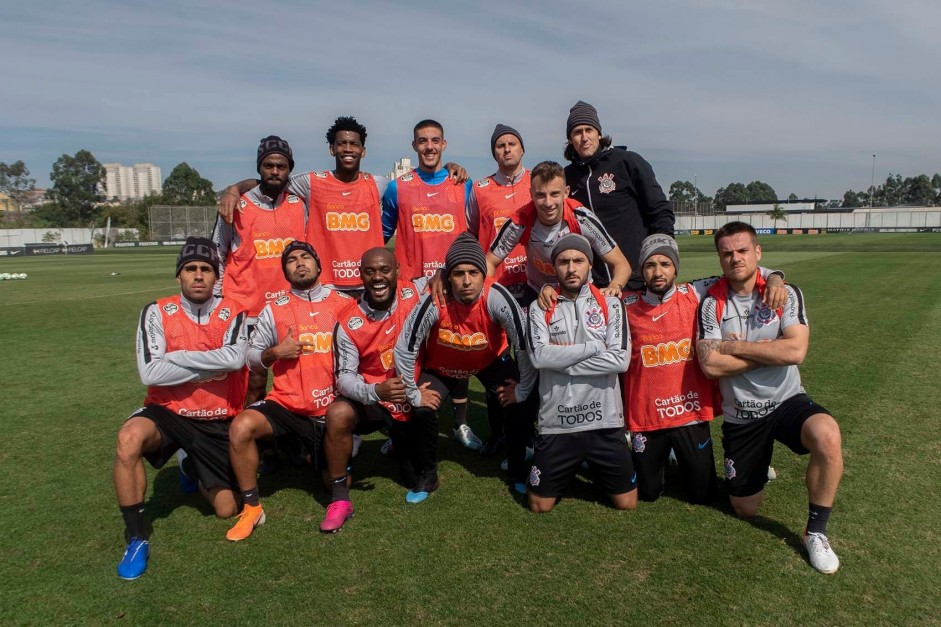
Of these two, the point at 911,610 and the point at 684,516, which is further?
the point at 684,516

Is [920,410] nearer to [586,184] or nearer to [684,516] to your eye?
[684,516]

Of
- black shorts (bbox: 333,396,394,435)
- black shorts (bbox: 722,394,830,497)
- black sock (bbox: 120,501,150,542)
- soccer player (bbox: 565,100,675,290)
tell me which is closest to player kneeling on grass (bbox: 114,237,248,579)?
black sock (bbox: 120,501,150,542)

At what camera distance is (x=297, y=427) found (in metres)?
4.48

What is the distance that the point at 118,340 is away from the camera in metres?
10.7

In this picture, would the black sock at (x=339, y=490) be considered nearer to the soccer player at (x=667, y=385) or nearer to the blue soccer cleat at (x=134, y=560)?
the blue soccer cleat at (x=134, y=560)

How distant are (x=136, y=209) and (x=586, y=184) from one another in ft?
301

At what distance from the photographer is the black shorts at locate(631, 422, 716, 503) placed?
13.7 ft

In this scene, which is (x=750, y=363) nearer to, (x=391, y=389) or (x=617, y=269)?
(x=617, y=269)

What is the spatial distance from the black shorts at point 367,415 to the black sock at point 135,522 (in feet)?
4.48

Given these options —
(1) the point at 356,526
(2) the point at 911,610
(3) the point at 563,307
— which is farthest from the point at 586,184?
(2) the point at 911,610

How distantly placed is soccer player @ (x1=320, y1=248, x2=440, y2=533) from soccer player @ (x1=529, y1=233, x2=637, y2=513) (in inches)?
33.9

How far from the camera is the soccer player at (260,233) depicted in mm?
5383

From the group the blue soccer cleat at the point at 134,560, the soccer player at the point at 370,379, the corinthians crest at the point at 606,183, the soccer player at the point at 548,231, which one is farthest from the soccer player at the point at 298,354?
the corinthians crest at the point at 606,183

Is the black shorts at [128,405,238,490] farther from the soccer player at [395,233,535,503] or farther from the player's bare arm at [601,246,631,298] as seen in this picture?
the player's bare arm at [601,246,631,298]
